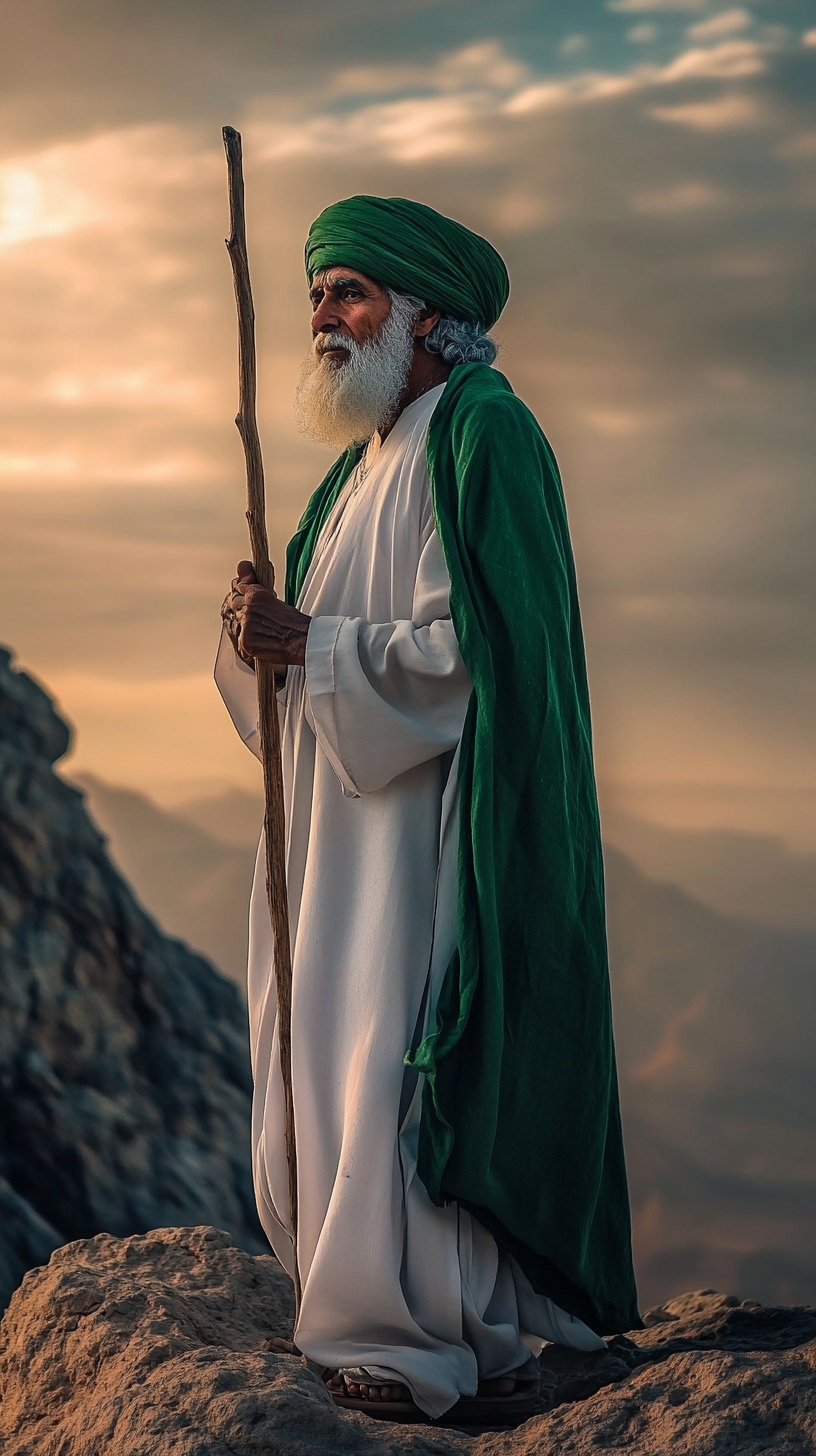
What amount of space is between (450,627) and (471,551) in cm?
20

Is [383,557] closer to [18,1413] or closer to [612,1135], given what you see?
[612,1135]

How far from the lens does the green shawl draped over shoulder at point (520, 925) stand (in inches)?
149

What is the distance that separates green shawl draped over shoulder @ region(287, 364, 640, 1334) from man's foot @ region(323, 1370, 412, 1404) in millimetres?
410

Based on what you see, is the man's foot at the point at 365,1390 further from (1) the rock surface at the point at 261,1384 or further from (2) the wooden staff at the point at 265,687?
(2) the wooden staff at the point at 265,687

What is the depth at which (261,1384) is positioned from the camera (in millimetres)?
3391

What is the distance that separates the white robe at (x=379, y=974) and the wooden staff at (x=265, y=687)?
41mm

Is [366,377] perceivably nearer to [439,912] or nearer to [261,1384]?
[439,912]

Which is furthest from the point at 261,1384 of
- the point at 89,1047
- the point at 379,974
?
the point at 89,1047

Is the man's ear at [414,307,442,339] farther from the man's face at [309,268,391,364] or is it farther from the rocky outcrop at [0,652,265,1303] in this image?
the rocky outcrop at [0,652,265,1303]

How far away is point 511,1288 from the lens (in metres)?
3.95

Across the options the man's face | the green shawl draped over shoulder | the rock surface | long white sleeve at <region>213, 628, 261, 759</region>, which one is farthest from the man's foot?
the man's face

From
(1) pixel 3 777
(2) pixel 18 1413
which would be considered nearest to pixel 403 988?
(2) pixel 18 1413

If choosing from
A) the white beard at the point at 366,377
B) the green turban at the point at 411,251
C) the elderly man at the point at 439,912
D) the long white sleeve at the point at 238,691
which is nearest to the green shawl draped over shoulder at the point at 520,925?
the elderly man at the point at 439,912

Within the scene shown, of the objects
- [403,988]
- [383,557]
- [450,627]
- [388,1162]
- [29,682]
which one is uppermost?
[29,682]
